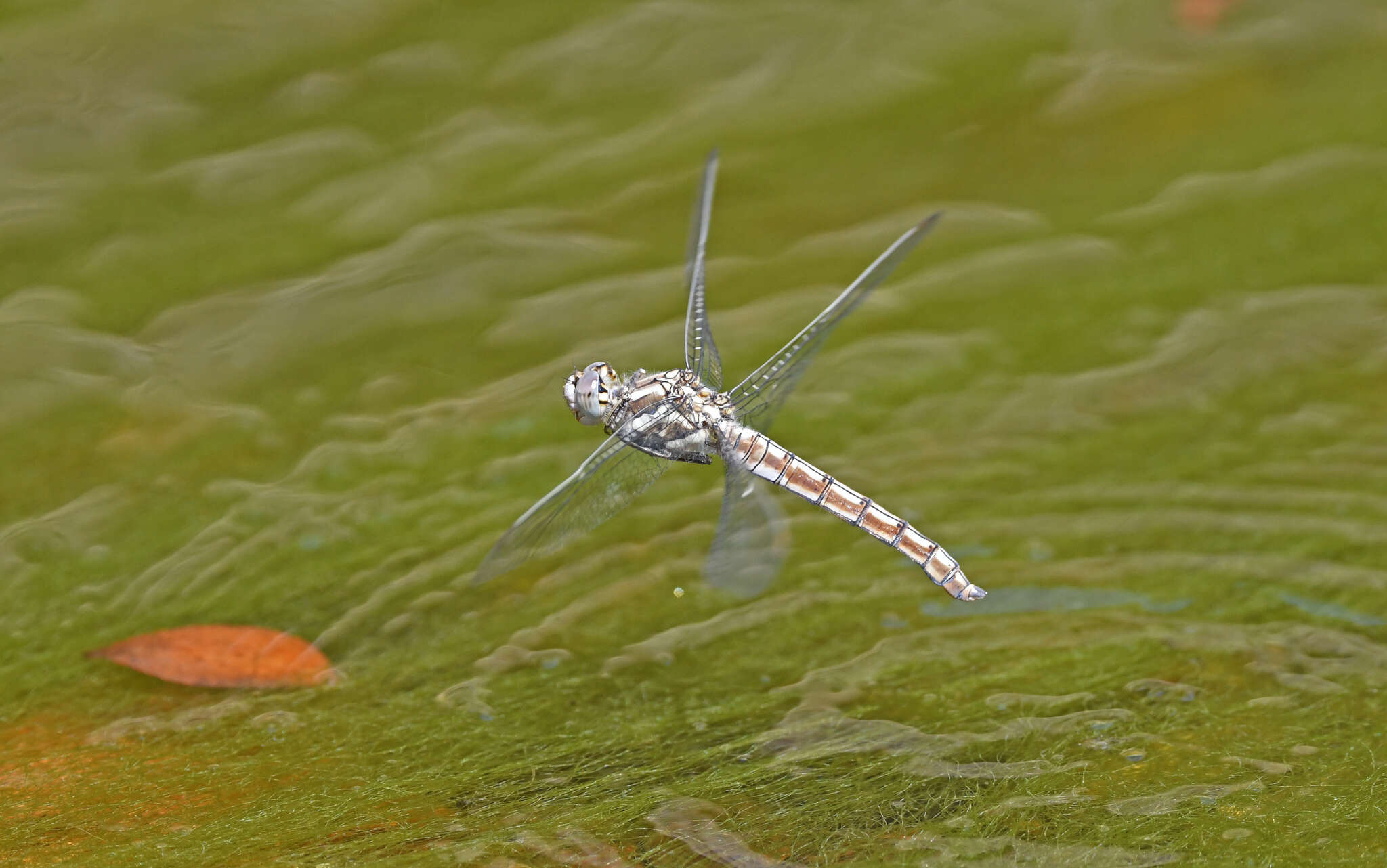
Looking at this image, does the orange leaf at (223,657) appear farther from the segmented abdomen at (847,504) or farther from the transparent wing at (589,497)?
the segmented abdomen at (847,504)

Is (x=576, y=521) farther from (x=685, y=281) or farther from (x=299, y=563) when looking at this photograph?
(x=685, y=281)

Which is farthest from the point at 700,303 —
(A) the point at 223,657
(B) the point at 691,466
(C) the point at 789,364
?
(A) the point at 223,657

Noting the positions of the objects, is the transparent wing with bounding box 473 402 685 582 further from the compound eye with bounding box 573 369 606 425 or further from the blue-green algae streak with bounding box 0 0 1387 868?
the blue-green algae streak with bounding box 0 0 1387 868

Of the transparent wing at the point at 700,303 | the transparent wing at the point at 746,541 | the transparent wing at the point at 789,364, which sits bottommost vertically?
the transparent wing at the point at 746,541

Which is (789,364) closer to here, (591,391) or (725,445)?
(725,445)

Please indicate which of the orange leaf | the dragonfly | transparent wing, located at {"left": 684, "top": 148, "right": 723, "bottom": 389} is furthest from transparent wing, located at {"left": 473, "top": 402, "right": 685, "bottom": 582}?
the orange leaf

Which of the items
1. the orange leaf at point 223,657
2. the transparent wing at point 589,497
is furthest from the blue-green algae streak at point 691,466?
the transparent wing at point 589,497
